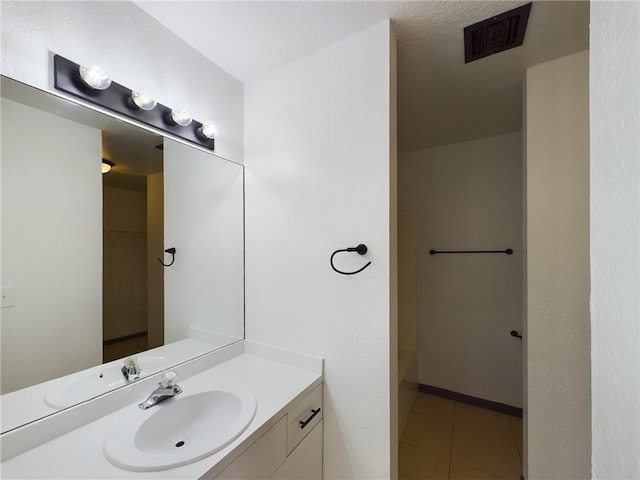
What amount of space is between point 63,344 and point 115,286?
242 millimetres

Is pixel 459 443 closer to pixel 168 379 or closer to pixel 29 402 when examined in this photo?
pixel 168 379

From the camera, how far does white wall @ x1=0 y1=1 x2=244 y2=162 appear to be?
826mm

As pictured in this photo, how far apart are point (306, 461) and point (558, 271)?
4.99ft

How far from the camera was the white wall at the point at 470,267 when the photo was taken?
7.38 ft

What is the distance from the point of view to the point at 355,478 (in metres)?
1.21

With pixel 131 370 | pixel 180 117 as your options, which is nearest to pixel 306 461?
pixel 131 370

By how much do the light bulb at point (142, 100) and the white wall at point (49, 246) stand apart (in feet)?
0.63

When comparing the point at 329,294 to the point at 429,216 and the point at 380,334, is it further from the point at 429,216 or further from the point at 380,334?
the point at 429,216

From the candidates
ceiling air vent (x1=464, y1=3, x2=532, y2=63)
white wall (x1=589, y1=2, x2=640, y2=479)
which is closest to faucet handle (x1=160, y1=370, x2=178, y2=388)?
white wall (x1=589, y1=2, x2=640, y2=479)

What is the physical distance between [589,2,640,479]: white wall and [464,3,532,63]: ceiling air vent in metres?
0.92

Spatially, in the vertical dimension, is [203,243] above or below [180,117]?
below

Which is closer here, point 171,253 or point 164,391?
point 164,391

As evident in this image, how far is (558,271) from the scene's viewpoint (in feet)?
4.47

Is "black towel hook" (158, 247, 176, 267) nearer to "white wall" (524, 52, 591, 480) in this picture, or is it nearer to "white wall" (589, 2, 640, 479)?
"white wall" (589, 2, 640, 479)
